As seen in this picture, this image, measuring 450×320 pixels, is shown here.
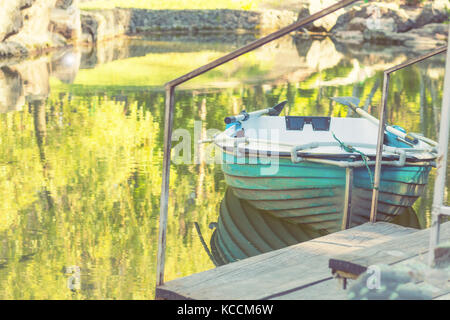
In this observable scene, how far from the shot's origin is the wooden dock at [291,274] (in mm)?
3795

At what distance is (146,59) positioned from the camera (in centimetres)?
2247

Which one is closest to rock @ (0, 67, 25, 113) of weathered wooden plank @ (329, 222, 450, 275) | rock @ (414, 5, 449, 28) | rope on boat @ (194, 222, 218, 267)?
rope on boat @ (194, 222, 218, 267)

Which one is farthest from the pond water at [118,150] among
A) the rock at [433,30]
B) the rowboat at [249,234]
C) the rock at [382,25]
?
the rock at [382,25]

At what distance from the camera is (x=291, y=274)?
431cm

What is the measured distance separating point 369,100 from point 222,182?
7305 mm

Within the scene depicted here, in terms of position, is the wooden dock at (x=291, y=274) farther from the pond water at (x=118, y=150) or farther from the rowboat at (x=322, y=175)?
the rowboat at (x=322, y=175)

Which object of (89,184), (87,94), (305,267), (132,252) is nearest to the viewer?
(305,267)

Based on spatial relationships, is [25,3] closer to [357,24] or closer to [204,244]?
[357,24]

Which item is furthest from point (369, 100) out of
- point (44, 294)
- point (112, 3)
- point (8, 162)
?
point (112, 3)

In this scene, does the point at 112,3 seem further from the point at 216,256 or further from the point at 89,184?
the point at 216,256

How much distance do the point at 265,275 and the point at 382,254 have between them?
28.0 inches

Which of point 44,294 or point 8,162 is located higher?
point 8,162

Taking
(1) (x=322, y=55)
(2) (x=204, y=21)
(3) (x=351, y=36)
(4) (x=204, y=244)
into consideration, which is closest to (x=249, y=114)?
(4) (x=204, y=244)

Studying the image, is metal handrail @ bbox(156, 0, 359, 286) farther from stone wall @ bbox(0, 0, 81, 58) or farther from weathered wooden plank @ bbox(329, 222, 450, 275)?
stone wall @ bbox(0, 0, 81, 58)
